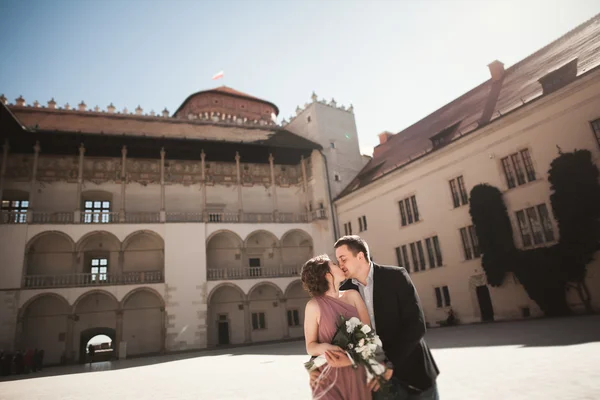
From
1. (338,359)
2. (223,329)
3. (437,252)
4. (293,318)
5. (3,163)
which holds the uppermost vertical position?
(3,163)

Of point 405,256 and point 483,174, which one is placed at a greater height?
point 483,174

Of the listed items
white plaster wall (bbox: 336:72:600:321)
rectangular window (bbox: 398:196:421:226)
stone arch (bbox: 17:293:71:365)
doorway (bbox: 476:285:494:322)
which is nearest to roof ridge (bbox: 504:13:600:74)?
white plaster wall (bbox: 336:72:600:321)

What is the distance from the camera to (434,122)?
28.4 meters

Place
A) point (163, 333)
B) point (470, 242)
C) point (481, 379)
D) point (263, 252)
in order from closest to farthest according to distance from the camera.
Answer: point (481, 379), point (470, 242), point (163, 333), point (263, 252)

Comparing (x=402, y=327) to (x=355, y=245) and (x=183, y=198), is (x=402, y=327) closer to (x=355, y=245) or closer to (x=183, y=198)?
(x=355, y=245)

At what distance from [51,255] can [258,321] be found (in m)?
14.3

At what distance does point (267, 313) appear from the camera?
1153 inches

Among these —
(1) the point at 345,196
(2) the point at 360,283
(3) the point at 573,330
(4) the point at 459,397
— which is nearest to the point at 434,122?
(1) the point at 345,196

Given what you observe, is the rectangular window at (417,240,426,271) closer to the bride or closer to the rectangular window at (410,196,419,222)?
the rectangular window at (410,196,419,222)

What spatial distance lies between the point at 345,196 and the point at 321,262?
27477mm

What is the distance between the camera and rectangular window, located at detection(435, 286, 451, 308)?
2241 centimetres

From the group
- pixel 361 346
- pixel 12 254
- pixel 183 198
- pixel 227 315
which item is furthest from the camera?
pixel 183 198

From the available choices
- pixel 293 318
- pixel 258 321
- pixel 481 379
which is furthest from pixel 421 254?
pixel 481 379

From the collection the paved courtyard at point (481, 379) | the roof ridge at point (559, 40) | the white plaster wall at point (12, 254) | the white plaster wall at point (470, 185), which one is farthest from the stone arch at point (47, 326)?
the roof ridge at point (559, 40)
